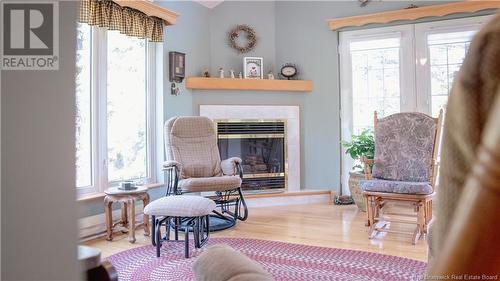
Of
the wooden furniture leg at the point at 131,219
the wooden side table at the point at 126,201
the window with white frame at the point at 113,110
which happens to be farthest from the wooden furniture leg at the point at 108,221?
the window with white frame at the point at 113,110

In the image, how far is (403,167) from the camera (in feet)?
12.0

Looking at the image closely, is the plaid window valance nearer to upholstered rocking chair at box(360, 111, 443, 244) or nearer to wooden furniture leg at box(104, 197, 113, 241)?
wooden furniture leg at box(104, 197, 113, 241)

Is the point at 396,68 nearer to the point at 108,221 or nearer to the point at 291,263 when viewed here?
the point at 291,263

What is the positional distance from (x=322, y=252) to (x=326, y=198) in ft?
7.03

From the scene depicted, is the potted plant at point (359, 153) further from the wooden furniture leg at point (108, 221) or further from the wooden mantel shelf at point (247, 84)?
the wooden furniture leg at point (108, 221)

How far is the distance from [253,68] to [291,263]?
292 centimetres

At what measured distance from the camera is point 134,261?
280cm

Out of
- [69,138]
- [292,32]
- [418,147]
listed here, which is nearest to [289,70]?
[292,32]

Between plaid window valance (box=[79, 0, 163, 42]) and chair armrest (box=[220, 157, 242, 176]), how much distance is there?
4.89ft

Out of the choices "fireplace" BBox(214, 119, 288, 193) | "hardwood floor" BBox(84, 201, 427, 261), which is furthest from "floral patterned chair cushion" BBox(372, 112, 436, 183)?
"fireplace" BBox(214, 119, 288, 193)

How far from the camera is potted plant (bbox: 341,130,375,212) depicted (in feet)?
14.1

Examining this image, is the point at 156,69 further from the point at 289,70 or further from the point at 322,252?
the point at 322,252

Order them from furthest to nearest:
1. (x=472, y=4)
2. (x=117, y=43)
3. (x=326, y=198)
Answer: (x=326, y=198) → (x=472, y=4) → (x=117, y=43)

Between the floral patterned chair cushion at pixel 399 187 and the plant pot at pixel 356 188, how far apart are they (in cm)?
102
